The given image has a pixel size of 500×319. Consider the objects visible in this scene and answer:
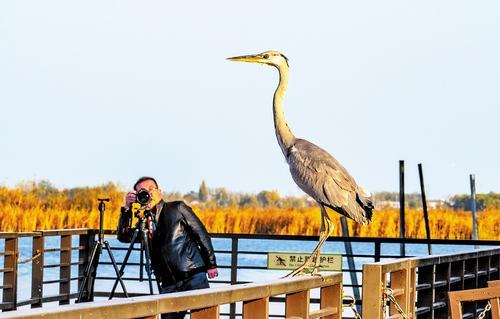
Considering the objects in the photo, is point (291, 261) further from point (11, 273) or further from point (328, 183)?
point (328, 183)

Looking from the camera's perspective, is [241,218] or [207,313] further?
[241,218]

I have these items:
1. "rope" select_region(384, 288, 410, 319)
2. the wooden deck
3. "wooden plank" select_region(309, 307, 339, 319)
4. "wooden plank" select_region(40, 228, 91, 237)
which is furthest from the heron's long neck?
"wooden plank" select_region(309, 307, 339, 319)

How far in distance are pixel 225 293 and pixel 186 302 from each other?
401 mm

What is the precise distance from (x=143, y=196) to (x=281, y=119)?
1.69m

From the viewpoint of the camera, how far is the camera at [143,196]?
1044 cm

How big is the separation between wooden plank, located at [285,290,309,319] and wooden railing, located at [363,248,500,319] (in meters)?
1.34

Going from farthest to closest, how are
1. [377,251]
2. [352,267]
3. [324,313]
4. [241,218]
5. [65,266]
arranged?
1. [241,218]
2. [352,267]
3. [377,251]
4. [65,266]
5. [324,313]

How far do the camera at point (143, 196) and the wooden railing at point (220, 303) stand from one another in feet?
10.1

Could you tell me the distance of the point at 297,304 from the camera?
6863 millimetres

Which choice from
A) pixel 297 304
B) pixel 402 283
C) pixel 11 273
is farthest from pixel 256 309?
pixel 11 273

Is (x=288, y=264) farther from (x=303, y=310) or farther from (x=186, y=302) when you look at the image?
(x=186, y=302)

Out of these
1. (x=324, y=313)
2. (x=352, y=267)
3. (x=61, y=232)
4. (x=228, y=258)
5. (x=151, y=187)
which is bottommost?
(x=324, y=313)

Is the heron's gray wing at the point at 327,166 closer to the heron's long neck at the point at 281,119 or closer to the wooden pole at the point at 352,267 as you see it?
the heron's long neck at the point at 281,119

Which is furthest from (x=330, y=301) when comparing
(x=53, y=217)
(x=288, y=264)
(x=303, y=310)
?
(x=53, y=217)
